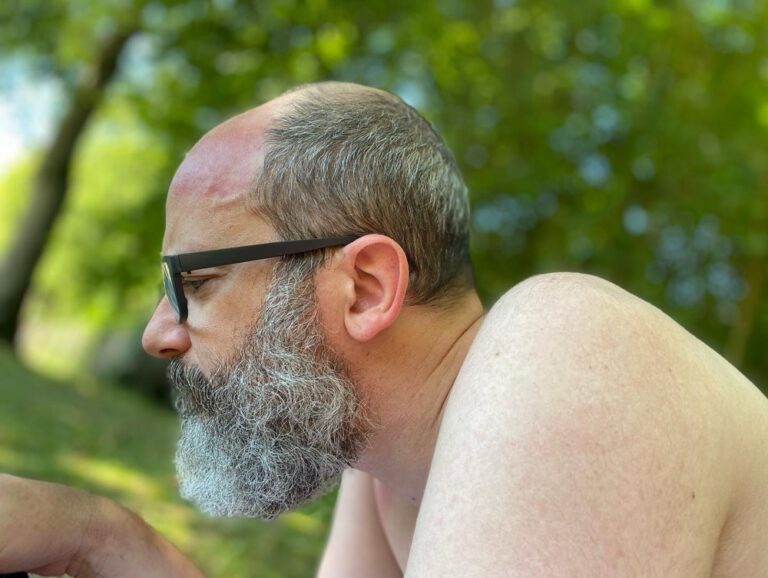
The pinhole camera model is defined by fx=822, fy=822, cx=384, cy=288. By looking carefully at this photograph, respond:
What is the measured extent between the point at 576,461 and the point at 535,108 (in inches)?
356

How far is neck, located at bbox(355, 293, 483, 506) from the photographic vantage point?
1888 millimetres

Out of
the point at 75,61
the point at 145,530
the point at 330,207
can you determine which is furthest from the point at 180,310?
the point at 75,61

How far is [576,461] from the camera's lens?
4.17 ft

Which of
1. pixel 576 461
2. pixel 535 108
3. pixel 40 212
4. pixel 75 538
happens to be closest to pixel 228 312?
pixel 75 538

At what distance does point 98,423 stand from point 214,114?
179 inches

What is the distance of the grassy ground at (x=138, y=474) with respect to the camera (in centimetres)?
503

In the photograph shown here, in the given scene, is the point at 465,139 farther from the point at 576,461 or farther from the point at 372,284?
the point at 576,461

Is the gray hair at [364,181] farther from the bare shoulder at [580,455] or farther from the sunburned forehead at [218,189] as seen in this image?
the bare shoulder at [580,455]

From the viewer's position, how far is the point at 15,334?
1414 cm

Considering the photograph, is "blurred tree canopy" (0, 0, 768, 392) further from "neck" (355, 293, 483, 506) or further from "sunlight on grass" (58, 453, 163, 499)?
"neck" (355, 293, 483, 506)

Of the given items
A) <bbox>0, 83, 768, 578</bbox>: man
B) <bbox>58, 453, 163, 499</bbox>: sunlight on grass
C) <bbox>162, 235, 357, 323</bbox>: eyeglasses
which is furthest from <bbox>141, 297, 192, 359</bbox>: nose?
<bbox>58, 453, 163, 499</bbox>: sunlight on grass

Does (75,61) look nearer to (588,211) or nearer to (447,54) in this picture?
(447,54)

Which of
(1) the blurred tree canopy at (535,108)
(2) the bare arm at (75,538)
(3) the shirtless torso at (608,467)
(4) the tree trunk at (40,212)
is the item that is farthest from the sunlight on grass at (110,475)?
(4) the tree trunk at (40,212)

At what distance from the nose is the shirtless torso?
29.5 inches
